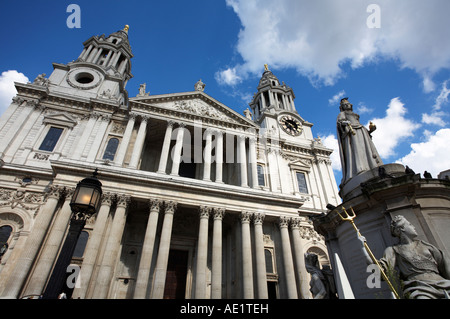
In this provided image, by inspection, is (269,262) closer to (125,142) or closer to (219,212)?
(219,212)

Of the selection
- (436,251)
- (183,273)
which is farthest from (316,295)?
(183,273)

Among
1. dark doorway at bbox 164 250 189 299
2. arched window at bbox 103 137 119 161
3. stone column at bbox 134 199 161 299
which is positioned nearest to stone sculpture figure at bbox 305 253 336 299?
stone column at bbox 134 199 161 299

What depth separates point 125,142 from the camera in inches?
746

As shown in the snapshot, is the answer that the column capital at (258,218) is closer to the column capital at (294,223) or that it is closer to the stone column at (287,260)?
the stone column at (287,260)

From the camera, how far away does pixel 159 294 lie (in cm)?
1302

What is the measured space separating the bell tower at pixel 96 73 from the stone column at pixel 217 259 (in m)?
13.7

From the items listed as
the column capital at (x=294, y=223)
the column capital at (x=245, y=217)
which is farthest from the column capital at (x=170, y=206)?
the column capital at (x=294, y=223)

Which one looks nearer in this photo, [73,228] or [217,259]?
[73,228]

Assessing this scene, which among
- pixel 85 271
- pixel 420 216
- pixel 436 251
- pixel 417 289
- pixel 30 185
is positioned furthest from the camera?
pixel 30 185

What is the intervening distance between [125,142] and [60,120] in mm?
6283

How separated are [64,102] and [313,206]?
77.4 feet

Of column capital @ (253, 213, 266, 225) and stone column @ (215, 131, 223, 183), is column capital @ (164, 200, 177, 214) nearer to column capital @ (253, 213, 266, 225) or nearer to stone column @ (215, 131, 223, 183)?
stone column @ (215, 131, 223, 183)

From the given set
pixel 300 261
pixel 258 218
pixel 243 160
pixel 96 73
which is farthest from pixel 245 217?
pixel 96 73
